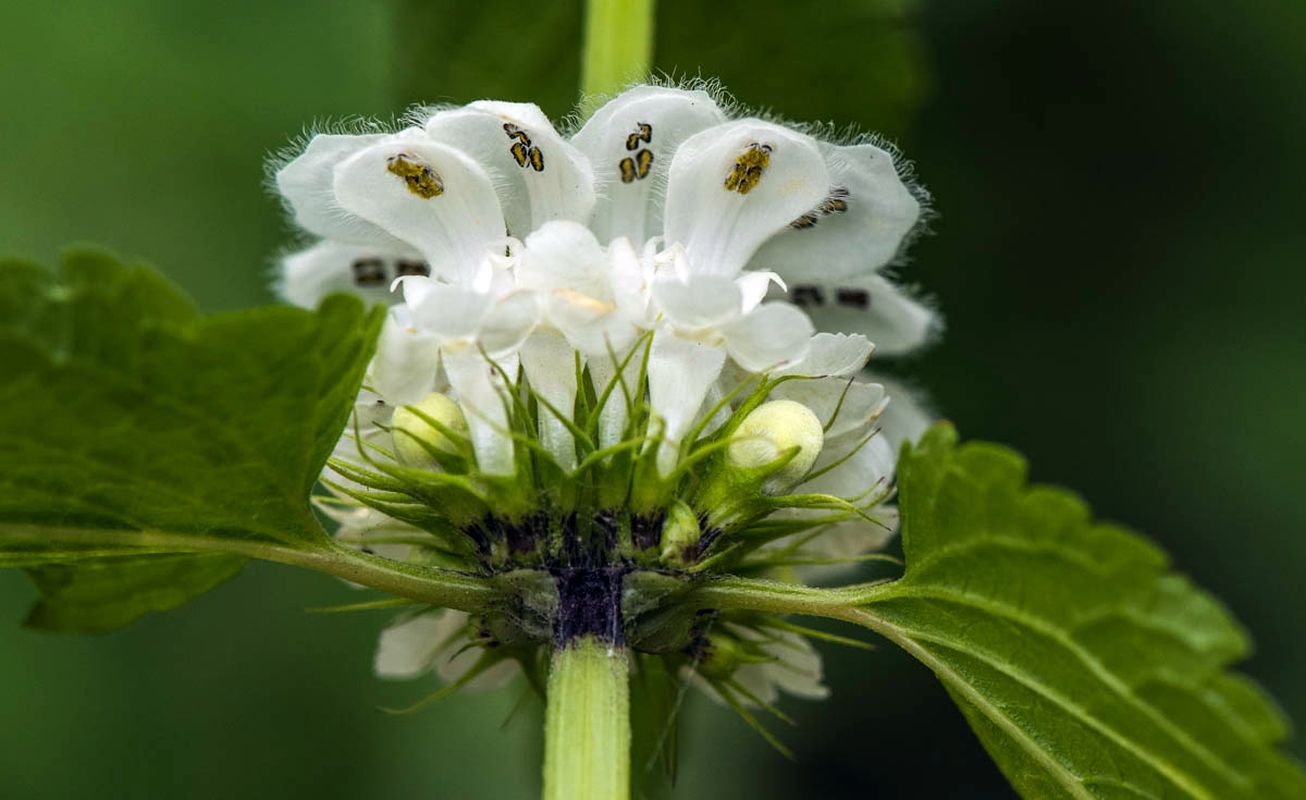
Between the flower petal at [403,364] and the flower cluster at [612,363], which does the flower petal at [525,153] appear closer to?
the flower cluster at [612,363]

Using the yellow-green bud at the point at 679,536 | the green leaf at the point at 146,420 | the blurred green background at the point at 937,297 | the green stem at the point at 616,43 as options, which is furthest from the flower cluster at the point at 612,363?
the blurred green background at the point at 937,297

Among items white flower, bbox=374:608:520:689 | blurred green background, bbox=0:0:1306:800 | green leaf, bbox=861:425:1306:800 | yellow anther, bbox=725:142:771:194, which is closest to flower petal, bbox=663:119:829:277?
yellow anther, bbox=725:142:771:194

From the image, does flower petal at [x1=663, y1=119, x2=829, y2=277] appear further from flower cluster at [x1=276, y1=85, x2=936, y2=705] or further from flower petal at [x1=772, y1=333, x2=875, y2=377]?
flower petal at [x1=772, y1=333, x2=875, y2=377]

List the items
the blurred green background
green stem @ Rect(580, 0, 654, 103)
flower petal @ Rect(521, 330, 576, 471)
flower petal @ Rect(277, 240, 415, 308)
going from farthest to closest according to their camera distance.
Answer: the blurred green background
green stem @ Rect(580, 0, 654, 103)
flower petal @ Rect(277, 240, 415, 308)
flower petal @ Rect(521, 330, 576, 471)

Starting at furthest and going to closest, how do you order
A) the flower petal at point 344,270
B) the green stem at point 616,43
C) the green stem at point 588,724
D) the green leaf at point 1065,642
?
1. the green stem at point 616,43
2. the flower petal at point 344,270
3. the green stem at point 588,724
4. the green leaf at point 1065,642

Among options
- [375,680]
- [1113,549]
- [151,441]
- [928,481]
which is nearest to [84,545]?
[151,441]

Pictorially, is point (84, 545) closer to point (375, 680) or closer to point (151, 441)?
point (151, 441)

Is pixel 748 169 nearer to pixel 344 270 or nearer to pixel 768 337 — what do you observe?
pixel 768 337
